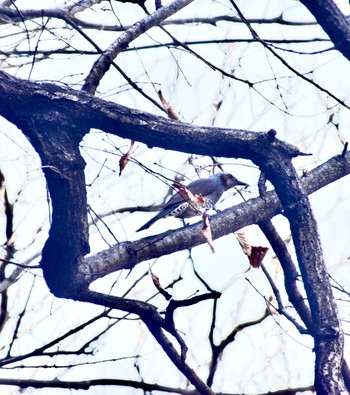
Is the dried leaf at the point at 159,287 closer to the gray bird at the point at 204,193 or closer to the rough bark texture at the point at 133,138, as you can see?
the rough bark texture at the point at 133,138

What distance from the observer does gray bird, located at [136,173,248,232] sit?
241 inches

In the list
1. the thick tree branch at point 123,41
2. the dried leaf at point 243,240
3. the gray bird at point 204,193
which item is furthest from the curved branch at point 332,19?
the gray bird at point 204,193

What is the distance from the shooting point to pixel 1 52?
4.78 m

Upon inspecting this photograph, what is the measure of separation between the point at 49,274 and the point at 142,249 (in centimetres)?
61

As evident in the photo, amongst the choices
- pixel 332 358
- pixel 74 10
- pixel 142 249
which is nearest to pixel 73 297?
pixel 142 249

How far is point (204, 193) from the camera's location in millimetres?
6996

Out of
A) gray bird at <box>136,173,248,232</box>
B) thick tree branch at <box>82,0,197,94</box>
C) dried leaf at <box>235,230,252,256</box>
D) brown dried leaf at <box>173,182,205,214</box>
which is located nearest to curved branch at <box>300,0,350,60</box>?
thick tree branch at <box>82,0,197,94</box>

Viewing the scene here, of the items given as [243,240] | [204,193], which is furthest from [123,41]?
[204,193]

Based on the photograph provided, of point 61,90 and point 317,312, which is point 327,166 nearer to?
point 317,312

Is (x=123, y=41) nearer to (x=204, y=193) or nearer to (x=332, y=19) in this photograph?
(x=332, y=19)

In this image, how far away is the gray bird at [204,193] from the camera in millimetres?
6121

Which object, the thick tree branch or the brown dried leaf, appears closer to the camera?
the brown dried leaf

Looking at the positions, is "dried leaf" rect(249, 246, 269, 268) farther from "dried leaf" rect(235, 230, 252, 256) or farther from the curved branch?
the curved branch

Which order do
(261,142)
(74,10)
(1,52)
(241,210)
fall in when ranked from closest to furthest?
(261,142)
(241,210)
(1,52)
(74,10)
